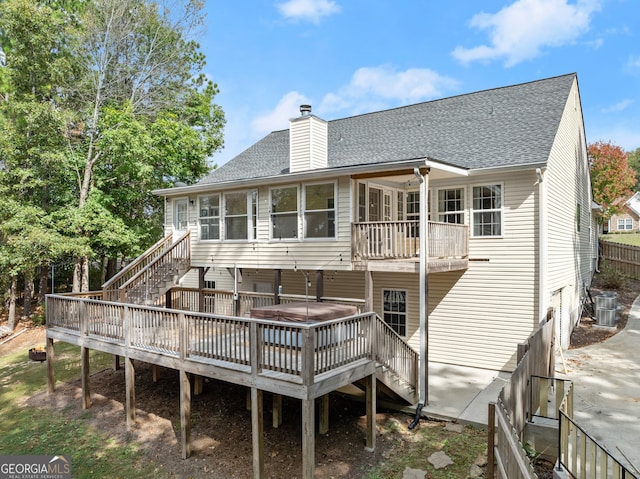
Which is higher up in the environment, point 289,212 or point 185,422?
point 289,212

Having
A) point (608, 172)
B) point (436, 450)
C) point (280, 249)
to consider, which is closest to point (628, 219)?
point (608, 172)

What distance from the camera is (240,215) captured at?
472 inches

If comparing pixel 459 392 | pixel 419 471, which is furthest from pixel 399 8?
pixel 419 471

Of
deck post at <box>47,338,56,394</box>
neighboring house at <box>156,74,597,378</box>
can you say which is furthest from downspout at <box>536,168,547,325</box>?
deck post at <box>47,338,56,394</box>

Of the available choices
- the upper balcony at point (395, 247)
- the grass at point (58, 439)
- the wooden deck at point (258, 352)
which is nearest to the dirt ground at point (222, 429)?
the grass at point (58, 439)

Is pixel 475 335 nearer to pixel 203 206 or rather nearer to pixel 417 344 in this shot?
pixel 417 344

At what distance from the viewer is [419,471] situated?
639 cm

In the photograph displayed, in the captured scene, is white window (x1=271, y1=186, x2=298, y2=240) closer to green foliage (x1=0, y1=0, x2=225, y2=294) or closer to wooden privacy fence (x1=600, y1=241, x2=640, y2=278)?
green foliage (x1=0, y1=0, x2=225, y2=294)

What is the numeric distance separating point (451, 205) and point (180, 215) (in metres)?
8.90

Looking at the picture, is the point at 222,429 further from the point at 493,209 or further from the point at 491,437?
Answer: the point at 493,209

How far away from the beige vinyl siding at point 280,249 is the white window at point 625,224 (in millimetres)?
46234

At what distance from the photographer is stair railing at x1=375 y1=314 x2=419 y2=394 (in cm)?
788

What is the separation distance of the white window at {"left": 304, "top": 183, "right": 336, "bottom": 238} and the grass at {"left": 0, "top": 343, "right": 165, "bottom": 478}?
6.06m

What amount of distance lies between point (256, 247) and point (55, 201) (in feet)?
43.7
